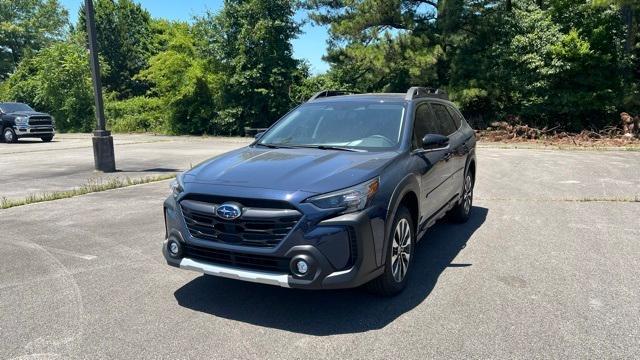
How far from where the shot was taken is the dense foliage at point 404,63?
2047 centimetres

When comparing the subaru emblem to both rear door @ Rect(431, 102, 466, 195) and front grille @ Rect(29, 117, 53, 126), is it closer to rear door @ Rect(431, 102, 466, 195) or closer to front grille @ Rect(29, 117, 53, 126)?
rear door @ Rect(431, 102, 466, 195)

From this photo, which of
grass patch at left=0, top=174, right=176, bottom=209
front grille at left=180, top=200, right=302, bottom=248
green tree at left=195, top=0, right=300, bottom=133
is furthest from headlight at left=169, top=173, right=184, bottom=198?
green tree at left=195, top=0, right=300, bottom=133

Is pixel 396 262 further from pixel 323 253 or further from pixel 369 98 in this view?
pixel 369 98

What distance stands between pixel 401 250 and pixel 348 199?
0.92m

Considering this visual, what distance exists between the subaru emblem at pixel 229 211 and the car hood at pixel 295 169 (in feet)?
0.66

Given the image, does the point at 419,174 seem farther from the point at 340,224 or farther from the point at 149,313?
the point at 149,313

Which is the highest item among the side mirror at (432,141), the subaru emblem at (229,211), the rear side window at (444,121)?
the rear side window at (444,121)

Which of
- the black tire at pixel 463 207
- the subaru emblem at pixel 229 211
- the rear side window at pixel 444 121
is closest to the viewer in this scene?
the subaru emblem at pixel 229 211

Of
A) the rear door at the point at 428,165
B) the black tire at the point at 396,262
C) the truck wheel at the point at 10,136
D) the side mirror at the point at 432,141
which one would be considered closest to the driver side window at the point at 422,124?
the rear door at the point at 428,165

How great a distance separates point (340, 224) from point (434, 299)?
1254mm

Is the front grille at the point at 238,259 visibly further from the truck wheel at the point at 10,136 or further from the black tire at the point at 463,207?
the truck wheel at the point at 10,136

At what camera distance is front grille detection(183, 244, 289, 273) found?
387cm

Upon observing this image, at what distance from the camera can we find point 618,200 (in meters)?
8.61

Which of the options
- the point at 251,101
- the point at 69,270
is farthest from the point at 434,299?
the point at 251,101
